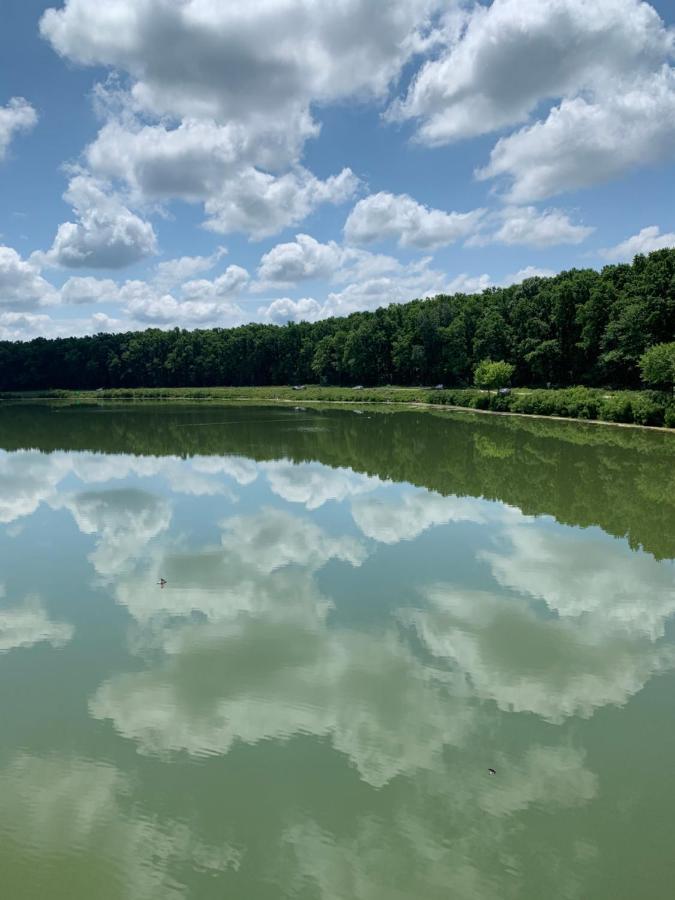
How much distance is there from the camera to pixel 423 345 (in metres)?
88.7

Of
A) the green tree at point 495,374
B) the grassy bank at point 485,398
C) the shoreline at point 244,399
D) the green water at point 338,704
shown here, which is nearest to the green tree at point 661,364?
the grassy bank at point 485,398

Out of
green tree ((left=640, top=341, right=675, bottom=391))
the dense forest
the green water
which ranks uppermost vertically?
the dense forest

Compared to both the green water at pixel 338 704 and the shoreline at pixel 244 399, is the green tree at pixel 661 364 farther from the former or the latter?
the green water at pixel 338 704

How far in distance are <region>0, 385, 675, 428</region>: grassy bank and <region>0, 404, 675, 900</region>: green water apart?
25881 millimetres

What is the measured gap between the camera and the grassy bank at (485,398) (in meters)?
44.5

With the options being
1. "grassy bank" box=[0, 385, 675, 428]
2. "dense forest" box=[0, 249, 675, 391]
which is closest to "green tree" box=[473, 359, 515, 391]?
"grassy bank" box=[0, 385, 675, 428]

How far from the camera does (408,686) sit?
9.31m

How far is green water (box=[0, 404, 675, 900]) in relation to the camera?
241 inches

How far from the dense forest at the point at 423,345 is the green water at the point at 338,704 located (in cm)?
4833

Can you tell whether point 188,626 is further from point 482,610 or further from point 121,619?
point 482,610

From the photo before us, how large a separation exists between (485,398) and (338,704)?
58278mm

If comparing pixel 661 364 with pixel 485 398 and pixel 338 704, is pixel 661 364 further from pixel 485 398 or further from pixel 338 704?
pixel 338 704

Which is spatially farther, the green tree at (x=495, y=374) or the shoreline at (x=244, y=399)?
the green tree at (x=495, y=374)

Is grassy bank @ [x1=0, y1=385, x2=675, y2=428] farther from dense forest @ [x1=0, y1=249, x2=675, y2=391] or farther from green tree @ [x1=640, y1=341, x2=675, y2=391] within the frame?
dense forest @ [x1=0, y1=249, x2=675, y2=391]
